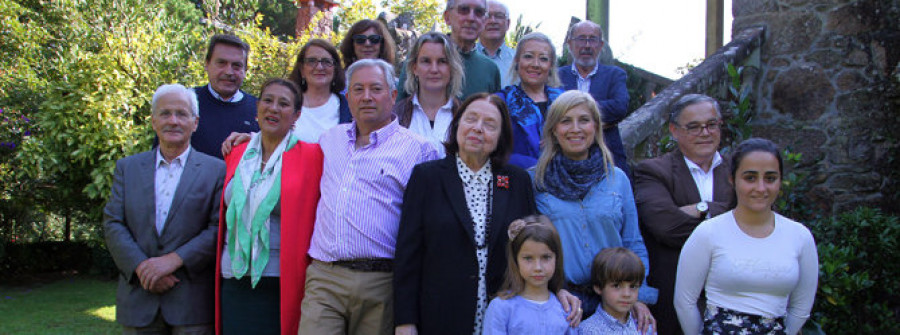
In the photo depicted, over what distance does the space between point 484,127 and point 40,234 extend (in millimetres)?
15863

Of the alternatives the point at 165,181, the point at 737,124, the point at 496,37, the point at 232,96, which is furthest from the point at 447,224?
the point at 737,124

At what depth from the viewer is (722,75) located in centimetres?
557

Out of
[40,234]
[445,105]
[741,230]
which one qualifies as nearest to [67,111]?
[40,234]

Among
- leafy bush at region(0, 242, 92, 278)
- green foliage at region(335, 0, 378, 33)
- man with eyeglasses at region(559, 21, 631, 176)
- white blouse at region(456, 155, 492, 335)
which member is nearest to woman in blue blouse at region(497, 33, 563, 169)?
white blouse at region(456, 155, 492, 335)

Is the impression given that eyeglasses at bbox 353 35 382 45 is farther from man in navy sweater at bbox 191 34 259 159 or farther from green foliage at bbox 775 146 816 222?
green foliage at bbox 775 146 816 222

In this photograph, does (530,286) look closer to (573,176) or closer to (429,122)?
(573,176)

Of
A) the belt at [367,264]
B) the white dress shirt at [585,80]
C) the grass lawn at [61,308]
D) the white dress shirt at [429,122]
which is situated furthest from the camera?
the grass lawn at [61,308]

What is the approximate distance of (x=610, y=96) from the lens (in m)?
4.40

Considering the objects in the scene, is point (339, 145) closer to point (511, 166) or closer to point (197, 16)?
point (511, 166)

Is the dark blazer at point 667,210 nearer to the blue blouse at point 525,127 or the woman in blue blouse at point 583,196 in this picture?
the woman in blue blouse at point 583,196

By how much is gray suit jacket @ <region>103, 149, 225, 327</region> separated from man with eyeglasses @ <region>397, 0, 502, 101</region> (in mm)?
1623

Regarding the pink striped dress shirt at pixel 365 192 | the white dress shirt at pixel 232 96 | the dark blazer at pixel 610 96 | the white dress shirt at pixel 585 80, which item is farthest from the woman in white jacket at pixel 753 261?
the white dress shirt at pixel 232 96

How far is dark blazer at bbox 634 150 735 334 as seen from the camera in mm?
3104

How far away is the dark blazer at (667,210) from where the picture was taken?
310cm
